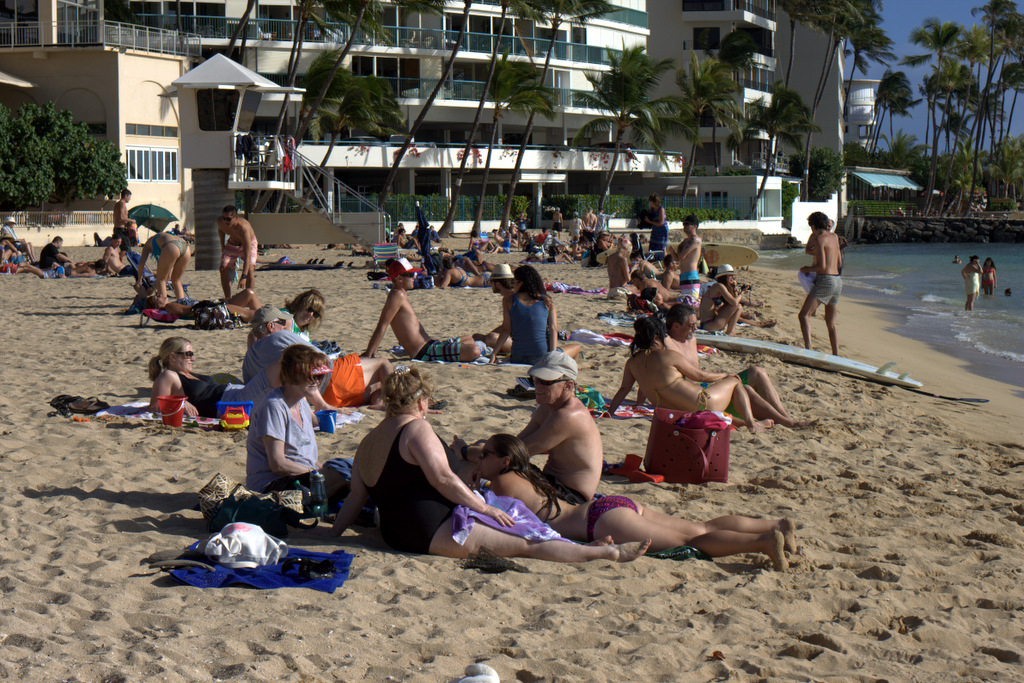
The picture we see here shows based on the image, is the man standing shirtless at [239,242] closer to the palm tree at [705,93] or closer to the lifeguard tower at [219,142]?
the lifeguard tower at [219,142]

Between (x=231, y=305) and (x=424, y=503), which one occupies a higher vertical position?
(x=231, y=305)

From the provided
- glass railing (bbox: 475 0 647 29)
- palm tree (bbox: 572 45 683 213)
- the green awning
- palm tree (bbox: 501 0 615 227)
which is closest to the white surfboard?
palm tree (bbox: 501 0 615 227)

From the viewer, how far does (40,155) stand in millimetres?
25625

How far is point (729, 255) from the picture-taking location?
17172 mm

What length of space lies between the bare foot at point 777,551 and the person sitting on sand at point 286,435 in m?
1.98

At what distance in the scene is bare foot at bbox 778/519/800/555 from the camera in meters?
4.16

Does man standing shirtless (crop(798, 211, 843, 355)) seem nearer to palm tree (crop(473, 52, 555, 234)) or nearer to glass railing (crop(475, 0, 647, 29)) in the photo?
palm tree (crop(473, 52, 555, 234))

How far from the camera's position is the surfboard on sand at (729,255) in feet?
53.3

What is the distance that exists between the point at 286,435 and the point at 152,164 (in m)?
28.1

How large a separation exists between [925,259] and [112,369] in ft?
121

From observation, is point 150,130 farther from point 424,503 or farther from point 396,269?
point 424,503

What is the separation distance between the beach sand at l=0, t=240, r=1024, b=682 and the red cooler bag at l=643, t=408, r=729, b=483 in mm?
104

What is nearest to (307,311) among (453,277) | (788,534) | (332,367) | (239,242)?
(332,367)

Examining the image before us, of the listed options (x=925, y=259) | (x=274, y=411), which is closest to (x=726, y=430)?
(x=274, y=411)
